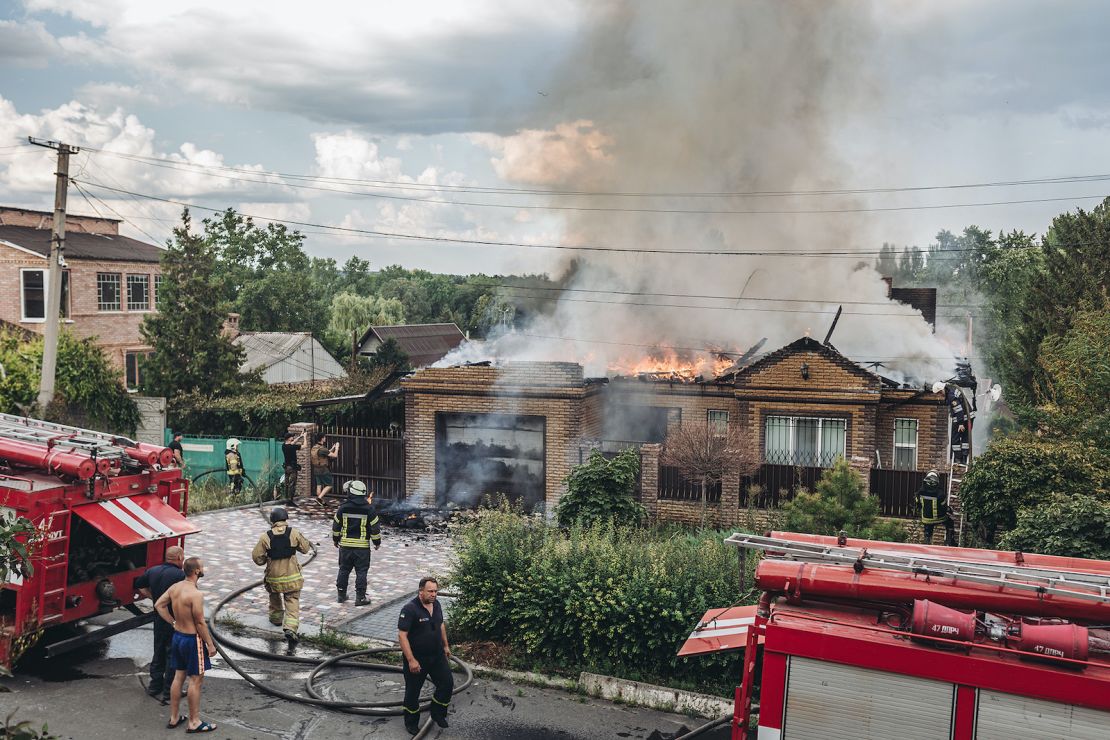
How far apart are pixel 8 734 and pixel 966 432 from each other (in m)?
15.2

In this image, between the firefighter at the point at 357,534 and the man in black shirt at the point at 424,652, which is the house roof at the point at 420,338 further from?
the man in black shirt at the point at 424,652

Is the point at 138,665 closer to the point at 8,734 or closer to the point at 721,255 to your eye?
the point at 8,734

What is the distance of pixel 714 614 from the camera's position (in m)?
7.69

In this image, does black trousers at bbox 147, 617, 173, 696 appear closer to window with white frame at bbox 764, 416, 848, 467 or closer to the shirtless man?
the shirtless man

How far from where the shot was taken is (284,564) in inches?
418

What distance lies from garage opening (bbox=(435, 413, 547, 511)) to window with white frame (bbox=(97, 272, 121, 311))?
756 inches

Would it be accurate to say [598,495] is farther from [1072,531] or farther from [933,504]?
[1072,531]

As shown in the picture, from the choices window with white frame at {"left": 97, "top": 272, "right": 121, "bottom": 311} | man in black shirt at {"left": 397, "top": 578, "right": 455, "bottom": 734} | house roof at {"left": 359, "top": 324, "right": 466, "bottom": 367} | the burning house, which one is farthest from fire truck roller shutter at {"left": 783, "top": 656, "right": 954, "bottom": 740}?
house roof at {"left": 359, "top": 324, "right": 466, "bottom": 367}

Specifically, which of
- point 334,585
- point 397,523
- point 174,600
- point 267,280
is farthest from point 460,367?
point 267,280

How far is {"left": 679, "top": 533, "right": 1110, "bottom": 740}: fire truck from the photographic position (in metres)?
5.37

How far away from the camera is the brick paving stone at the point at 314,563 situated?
11.9 meters

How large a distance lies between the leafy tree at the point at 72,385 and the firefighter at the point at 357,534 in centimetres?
1139

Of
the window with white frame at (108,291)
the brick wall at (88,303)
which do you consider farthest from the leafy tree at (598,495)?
the window with white frame at (108,291)

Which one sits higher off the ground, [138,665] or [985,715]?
[985,715]
